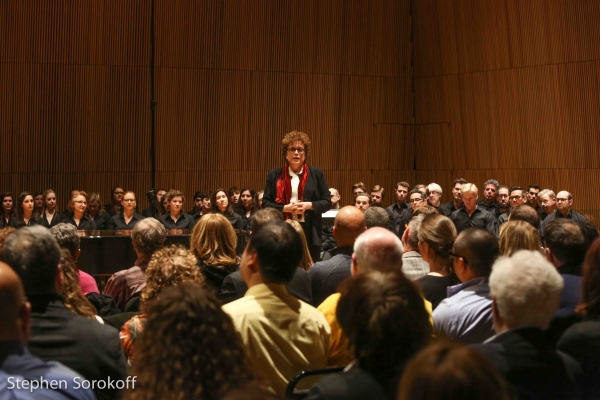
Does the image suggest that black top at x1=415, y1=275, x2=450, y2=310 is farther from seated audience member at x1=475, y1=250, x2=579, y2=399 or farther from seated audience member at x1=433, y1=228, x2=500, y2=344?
seated audience member at x1=475, y1=250, x2=579, y2=399

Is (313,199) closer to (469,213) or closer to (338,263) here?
(338,263)

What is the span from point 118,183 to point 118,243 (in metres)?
5.07

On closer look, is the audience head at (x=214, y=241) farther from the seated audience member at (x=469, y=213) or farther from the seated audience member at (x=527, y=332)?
the seated audience member at (x=469, y=213)

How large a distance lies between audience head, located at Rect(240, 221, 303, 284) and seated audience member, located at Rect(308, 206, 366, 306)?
106 cm

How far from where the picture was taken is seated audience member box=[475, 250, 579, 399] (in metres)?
2.05

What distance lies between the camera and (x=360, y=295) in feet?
6.56

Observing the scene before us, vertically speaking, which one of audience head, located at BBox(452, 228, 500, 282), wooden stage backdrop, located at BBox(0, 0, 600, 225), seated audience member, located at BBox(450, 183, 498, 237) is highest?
wooden stage backdrop, located at BBox(0, 0, 600, 225)

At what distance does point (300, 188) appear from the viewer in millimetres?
6074

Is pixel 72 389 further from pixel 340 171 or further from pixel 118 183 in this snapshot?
pixel 340 171

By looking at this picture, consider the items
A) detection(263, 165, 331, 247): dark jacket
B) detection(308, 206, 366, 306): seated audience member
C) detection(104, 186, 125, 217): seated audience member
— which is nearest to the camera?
detection(308, 206, 366, 306): seated audience member

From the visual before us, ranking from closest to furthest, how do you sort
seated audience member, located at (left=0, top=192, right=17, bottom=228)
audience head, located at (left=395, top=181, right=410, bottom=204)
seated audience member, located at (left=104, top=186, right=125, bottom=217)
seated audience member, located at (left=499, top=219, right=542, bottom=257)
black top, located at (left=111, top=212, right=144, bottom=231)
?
seated audience member, located at (left=499, top=219, right=542, bottom=257), black top, located at (left=111, top=212, right=144, bottom=231), seated audience member, located at (left=0, top=192, right=17, bottom=228), audience head, located at (left=395, top=181, right=410, bottom=204), seated audience member, located at (left=104, top=186, right=125, bottom=217)

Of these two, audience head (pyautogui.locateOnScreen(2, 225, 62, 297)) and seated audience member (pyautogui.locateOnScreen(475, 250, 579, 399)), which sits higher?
audience head (pyautogui.locateOnScreen(2, 225, 62, 297))

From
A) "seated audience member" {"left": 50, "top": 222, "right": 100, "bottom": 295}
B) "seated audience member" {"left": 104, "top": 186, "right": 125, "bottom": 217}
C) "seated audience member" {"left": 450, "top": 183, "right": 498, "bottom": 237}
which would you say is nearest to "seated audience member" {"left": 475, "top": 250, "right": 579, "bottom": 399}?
"seated audience member" {"left": 50, "top": 222, "right": 100, "bottom": 295}

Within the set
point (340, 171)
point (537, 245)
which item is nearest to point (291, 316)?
point (537, 245)
